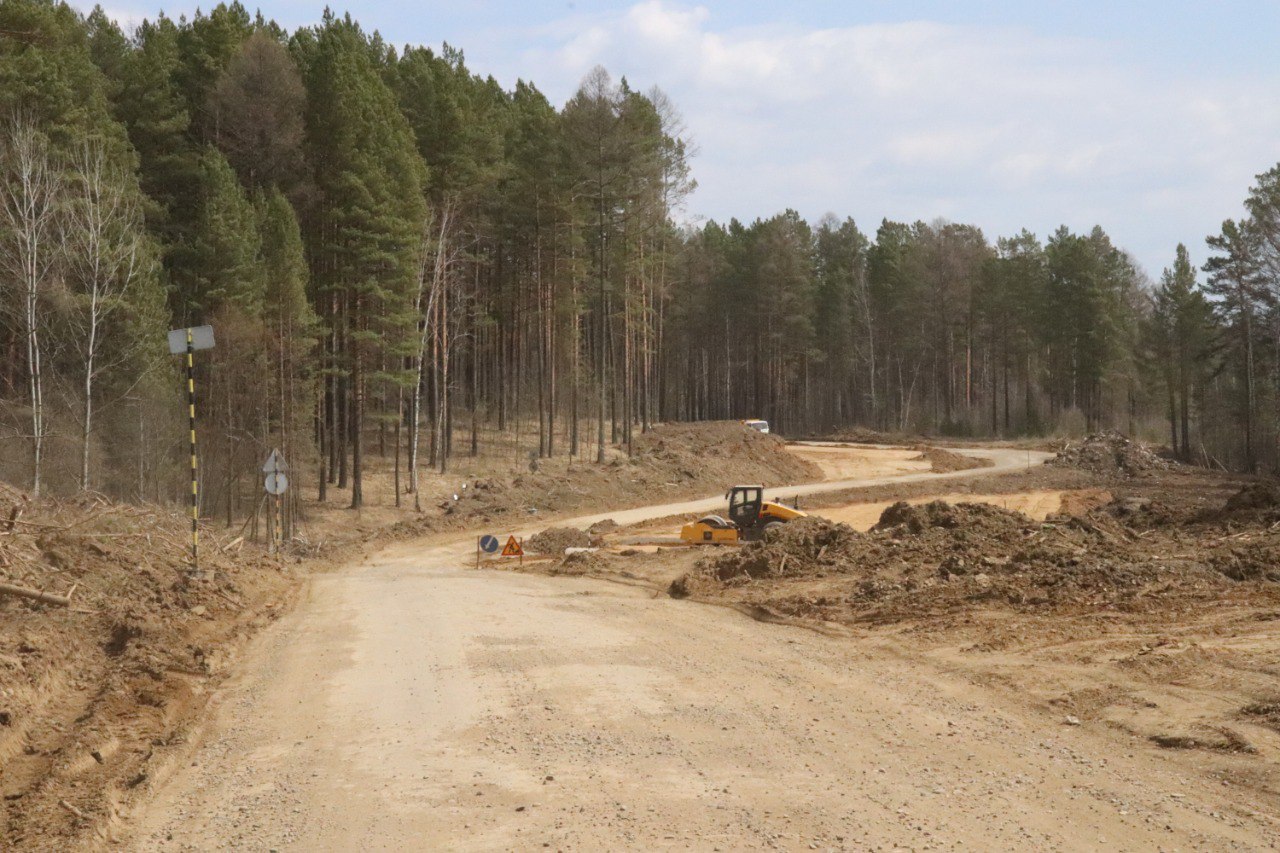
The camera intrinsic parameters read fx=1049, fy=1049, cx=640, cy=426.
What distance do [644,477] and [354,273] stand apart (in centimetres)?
1481

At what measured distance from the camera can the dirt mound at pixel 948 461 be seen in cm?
5334

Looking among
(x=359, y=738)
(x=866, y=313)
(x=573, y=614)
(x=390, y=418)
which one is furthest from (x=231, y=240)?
(x=866, y=313)

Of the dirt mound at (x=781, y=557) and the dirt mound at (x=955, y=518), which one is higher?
the dirt mound at (x=955, y=518)

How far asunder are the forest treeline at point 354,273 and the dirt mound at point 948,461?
1391 cm

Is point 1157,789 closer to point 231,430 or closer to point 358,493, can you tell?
point 231,430

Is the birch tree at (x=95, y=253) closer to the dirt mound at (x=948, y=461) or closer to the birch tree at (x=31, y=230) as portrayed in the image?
the birch tree at (x=31, y=230)

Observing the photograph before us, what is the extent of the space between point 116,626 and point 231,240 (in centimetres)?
2127

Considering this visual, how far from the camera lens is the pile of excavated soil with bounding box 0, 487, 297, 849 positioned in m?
8.01

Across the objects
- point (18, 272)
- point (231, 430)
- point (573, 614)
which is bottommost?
point (573, 614)

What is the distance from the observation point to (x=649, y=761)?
848 cm

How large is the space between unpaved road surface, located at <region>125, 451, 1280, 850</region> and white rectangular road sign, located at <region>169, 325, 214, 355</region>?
198 inches

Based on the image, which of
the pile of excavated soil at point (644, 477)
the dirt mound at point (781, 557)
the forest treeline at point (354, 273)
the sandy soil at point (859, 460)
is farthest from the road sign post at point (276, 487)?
the sandy soil at point (859, 460)

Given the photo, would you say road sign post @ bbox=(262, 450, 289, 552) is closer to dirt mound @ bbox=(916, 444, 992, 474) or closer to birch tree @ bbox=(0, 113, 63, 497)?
birch tree @ bbox=(0, 113, 63, 497)

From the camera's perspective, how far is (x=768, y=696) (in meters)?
10.9
